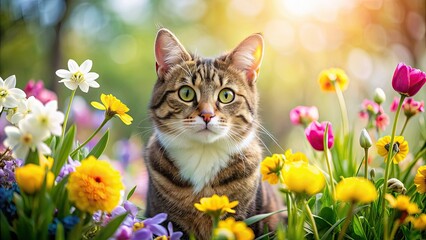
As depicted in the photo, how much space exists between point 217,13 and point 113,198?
8.22m

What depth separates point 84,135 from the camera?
459 centimetres

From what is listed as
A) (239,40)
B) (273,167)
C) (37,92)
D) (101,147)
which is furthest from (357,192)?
(239,40)

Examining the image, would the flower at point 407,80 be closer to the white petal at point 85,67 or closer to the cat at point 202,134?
Result: the cat at point 202,134

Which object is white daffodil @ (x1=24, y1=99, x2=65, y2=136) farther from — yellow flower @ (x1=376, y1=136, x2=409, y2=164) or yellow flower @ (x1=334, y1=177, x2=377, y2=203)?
yellow flower @ (x1=376, y1=136, x2=409, y2=164)

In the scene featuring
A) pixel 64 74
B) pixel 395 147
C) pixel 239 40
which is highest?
pixel 64 74

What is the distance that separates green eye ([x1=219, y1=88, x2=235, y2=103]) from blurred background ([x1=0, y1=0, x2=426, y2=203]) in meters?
0.38

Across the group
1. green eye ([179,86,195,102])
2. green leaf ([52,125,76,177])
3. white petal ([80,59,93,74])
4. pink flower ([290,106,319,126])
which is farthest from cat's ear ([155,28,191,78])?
green leaf ([52,125,76,177])

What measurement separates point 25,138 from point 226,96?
0.96 meters

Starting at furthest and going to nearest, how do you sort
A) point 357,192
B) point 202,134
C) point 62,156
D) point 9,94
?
point 202,134 < point 9,94 < point 62,156 < point 357,192

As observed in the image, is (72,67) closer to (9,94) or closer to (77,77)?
(77,77)

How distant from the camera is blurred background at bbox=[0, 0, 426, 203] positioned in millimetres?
5012

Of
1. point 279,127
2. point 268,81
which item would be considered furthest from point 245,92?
point 268,81

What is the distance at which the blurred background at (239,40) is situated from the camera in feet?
16.4

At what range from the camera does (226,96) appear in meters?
1.95
